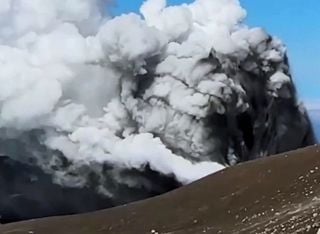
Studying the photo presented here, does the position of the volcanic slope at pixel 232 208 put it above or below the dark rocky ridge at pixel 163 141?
below

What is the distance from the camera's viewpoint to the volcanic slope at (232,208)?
9312 millimetres

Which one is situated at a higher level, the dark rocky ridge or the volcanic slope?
the dark rocky ridge

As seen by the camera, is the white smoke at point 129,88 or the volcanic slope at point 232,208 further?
the white smoke at point 129,88

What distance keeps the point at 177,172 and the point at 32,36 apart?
5649 millimetres

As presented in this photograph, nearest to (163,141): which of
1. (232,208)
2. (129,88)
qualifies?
(129,88)

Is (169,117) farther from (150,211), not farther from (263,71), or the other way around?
(150,211)

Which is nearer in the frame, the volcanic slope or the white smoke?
the volcanic slope

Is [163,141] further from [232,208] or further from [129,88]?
[232,208]

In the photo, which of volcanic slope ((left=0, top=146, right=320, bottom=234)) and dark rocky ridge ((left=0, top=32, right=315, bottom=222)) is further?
dark rocky ridge ((left=0, top=32, right=315, bottom=222))

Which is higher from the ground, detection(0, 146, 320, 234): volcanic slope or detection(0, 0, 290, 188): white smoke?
detection(0, 0, 290, 188): white smoke

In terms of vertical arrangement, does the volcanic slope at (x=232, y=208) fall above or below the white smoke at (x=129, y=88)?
below

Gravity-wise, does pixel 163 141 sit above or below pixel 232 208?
above

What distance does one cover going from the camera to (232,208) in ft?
33.6

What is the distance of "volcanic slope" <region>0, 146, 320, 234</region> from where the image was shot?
9.31m
